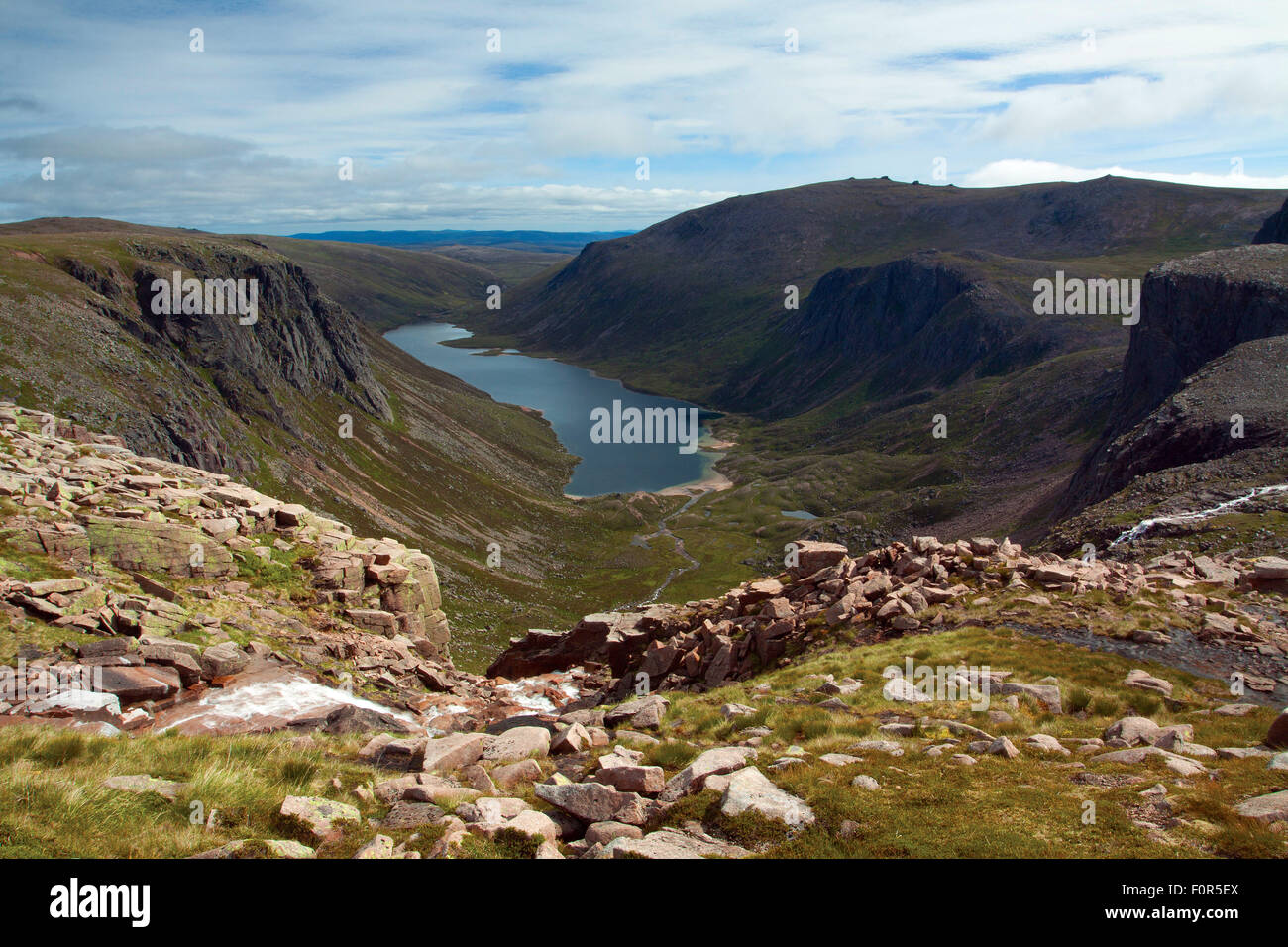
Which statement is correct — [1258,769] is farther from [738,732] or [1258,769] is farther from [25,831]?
[25,831]

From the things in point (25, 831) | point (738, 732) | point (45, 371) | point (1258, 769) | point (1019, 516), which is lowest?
point (1019, 516)

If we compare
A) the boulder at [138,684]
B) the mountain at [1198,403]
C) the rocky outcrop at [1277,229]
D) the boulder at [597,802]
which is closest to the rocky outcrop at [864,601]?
the boulder at [597,802]

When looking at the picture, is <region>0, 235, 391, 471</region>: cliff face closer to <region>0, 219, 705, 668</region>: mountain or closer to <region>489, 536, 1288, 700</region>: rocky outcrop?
<region>0, 219, 705, 668</region>: mountain

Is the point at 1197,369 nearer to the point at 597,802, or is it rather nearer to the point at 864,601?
the point at 864,601

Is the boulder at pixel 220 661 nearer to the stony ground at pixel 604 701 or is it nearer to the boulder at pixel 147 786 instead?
the stony ground at pixel 604 701

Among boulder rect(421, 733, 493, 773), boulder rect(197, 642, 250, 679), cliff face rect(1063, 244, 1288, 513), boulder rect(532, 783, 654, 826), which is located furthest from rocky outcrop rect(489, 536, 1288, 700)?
cliff face rect(1063, 244, 1288, 513)

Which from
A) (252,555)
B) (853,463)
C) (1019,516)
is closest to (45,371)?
(252,555)
